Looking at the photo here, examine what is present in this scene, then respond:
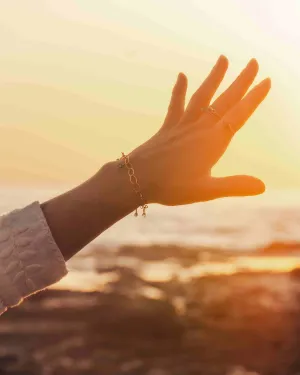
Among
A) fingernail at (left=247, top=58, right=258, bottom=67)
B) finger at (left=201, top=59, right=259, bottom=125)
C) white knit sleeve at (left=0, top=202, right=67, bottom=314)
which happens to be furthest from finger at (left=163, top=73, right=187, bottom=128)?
white knit sleeve at (left=0, top=202, right=67, bottom=314)

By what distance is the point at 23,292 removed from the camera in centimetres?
203

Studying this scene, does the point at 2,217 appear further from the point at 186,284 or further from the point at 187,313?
the point at 186,284

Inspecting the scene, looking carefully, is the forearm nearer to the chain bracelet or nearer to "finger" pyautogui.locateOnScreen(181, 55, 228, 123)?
the chain bracelet

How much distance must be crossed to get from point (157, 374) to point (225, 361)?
107 centimetres

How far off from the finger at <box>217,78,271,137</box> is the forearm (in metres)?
0.41

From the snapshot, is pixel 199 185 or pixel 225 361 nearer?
pixel 199 185

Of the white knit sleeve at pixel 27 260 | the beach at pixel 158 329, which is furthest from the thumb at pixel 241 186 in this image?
the beach at pixel 158 329

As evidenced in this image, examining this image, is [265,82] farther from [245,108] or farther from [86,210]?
[86,210]

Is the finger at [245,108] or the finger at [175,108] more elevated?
the finger at [175,108]

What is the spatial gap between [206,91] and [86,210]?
0.64 metres

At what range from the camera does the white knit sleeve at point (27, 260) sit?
79.4 inches

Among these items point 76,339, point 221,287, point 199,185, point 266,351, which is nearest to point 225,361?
point 266,351

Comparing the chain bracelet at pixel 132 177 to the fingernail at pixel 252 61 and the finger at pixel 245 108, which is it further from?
the fingernail at pixel 252 61

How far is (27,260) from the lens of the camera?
204 cm
